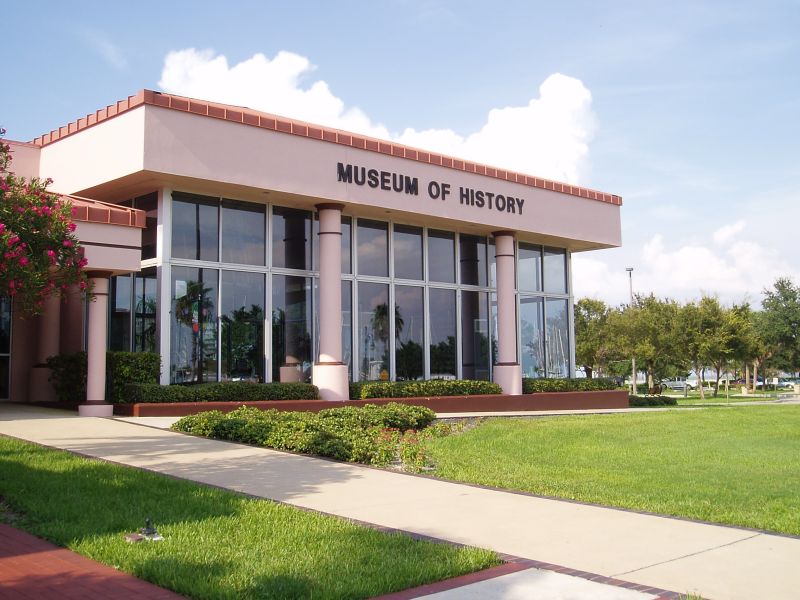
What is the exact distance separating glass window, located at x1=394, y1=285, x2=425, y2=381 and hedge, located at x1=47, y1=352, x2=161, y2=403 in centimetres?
827

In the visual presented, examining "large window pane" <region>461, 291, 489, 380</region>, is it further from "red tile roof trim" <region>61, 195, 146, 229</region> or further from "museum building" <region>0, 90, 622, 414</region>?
"red tile roof trim" <region>61, 195, 146, 229</region>

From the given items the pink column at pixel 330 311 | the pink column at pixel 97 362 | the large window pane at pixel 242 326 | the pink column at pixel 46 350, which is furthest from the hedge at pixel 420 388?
the pink column at pixel 46 350

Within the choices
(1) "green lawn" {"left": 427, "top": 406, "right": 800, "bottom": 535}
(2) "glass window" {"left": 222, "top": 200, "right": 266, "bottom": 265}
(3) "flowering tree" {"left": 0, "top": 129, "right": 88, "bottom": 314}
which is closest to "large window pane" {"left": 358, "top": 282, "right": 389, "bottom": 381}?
(2) "glass window" {"left": 222, "top": 200, "right": 266, "bottom": 265}

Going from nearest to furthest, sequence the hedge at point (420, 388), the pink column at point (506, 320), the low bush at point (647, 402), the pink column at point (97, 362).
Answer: the pink column at point (97, 362)
the hedge at point (420, 388)
the pink column at point (506, 320)
the low bush at point (647, 402)

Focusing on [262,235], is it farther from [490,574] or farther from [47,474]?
[490,574]

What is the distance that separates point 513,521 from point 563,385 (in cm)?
2130

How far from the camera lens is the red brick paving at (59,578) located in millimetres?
5531

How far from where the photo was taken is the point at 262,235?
74.1 ft

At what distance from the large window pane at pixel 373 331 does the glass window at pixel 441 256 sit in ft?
7.47

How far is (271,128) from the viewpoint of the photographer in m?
21.1

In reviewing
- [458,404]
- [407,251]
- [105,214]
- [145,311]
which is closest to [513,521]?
[105,214]

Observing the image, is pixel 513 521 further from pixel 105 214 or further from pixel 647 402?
pixel 647 402

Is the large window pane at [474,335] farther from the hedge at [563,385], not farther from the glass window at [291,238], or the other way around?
the glass window at [291,238]

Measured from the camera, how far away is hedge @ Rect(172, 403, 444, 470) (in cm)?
1249
